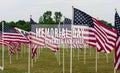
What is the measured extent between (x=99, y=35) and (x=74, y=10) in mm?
2379

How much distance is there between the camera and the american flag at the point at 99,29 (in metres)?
20.6

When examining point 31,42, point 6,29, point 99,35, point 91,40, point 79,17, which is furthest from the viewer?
point 6,29

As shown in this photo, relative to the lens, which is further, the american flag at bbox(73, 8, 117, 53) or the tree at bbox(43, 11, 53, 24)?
the tree at bbox(43, 11, 53, 24)

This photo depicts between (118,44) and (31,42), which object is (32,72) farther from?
(118,44)

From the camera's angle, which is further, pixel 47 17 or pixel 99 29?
pixel 47 17

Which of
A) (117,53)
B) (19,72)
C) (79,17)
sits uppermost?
(79,17)

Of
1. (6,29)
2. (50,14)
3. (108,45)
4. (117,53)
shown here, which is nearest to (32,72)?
(6,29)

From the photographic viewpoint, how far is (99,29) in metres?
22.5

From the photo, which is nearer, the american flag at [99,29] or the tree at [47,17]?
the american flag at [99,29]

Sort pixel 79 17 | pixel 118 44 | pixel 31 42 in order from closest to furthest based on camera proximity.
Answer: pixel 118 44
pixel 79 17
pixel 31 42

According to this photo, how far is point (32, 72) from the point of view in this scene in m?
29.4

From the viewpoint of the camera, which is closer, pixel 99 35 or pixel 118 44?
pixel 118 44

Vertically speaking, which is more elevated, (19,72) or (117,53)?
(117,53)

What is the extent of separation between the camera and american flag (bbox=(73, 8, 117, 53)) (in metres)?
20.6
